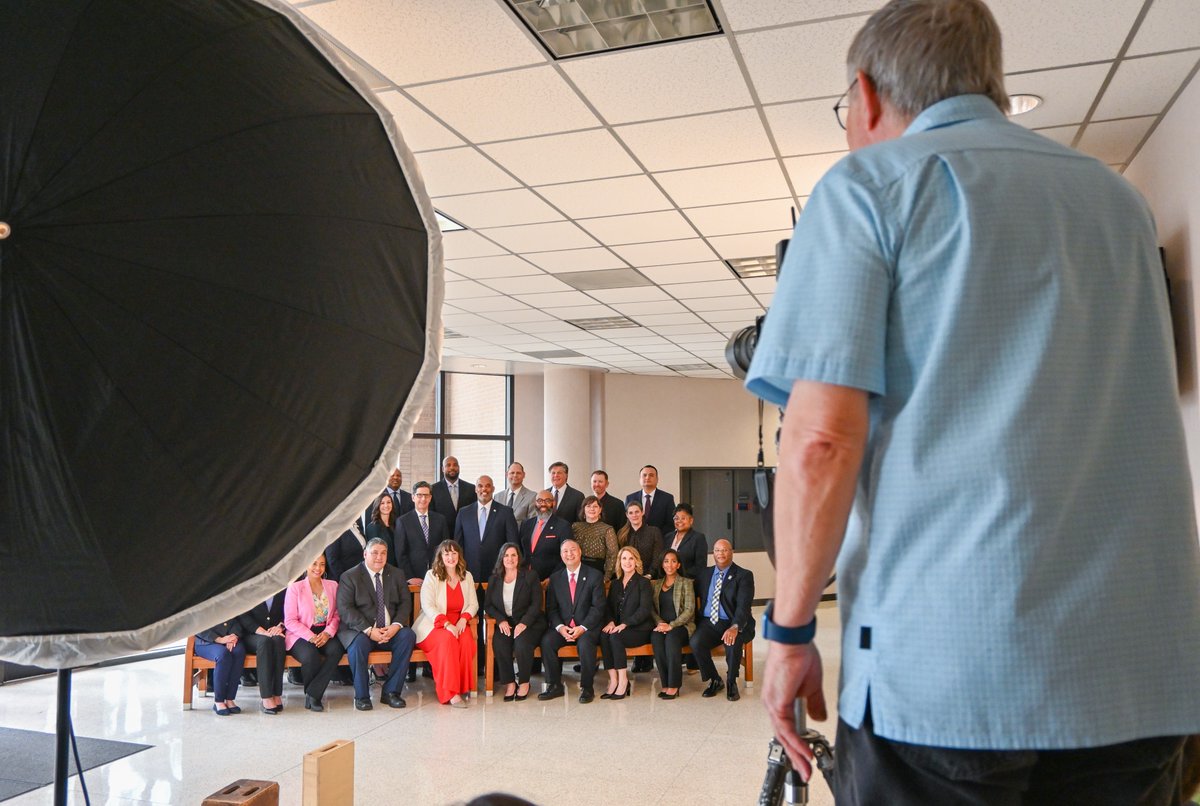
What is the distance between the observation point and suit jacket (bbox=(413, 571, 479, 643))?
20.1ft

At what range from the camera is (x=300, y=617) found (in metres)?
5.92

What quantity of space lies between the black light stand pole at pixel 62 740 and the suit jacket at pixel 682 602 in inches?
230

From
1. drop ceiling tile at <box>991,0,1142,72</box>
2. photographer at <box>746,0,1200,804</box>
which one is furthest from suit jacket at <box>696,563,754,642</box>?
photographer at <box>746,0,1200,804</box>

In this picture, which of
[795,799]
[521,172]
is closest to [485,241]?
[521,172]

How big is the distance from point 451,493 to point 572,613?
225cm

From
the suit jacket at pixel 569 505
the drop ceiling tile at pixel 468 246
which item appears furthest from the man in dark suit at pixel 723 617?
the drop ceiling tile at pixel 468 246

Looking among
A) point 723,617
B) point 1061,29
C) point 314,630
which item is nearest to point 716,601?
point 723,617

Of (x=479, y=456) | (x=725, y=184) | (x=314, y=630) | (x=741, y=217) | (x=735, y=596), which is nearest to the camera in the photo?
(x=725, y=184)

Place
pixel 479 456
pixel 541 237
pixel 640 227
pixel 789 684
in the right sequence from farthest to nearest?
pixel 479 456 → pixel 541 237 → pixel 640 227 → pixel 789 684

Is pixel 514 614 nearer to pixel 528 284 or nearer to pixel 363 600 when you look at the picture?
pixel 363 600

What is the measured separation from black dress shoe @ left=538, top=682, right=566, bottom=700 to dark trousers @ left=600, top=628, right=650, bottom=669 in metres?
0.39

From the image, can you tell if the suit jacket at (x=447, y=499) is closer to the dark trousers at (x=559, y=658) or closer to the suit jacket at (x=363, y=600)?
the suit jacket at (x=363, y=600)

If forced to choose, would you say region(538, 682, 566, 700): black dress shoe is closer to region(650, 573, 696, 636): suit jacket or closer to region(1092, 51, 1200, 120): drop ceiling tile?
region(650, 573, 696, 636): suit jacket

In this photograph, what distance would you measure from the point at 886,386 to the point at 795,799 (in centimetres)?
73
